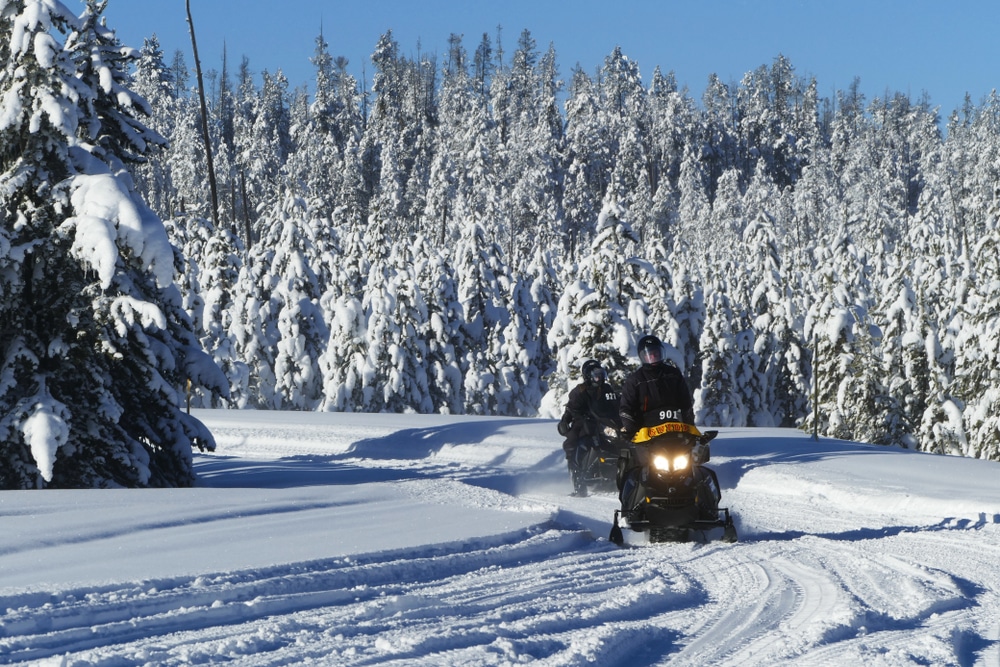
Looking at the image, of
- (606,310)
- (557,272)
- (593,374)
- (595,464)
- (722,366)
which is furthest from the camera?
(557,272)

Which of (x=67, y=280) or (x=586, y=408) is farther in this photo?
(x=586, y=408)

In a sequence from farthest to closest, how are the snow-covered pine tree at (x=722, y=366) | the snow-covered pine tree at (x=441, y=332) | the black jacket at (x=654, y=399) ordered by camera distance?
the snow-covered pine tree at (x=722, y=366)
the snow-covered pine tree at (x=441, y=332)
the black jacket at (x=654, y=399)

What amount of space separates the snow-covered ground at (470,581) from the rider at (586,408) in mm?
2008

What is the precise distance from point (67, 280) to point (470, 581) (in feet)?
24.5

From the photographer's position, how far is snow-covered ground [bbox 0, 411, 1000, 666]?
5.18 meters

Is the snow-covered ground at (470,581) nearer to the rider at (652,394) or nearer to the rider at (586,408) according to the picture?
the rider at (652,394)

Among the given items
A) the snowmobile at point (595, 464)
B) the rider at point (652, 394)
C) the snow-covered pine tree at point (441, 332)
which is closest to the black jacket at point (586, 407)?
the snowmobile at point (595, 464)

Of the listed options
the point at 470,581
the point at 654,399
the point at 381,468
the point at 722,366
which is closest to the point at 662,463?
the point at 654,399

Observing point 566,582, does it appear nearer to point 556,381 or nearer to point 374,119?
point 556,381

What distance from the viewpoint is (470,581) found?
7023 mm

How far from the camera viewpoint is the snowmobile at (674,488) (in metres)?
9.38

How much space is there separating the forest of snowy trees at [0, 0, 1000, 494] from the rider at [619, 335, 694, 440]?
254 inches

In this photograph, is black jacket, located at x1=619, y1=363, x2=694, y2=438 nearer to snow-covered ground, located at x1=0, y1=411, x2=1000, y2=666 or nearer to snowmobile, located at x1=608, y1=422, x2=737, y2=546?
snowmobile, located at x1=608, y1=422, x2=737, y2=546

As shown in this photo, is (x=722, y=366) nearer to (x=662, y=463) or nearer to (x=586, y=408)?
(x=586, y=408)
